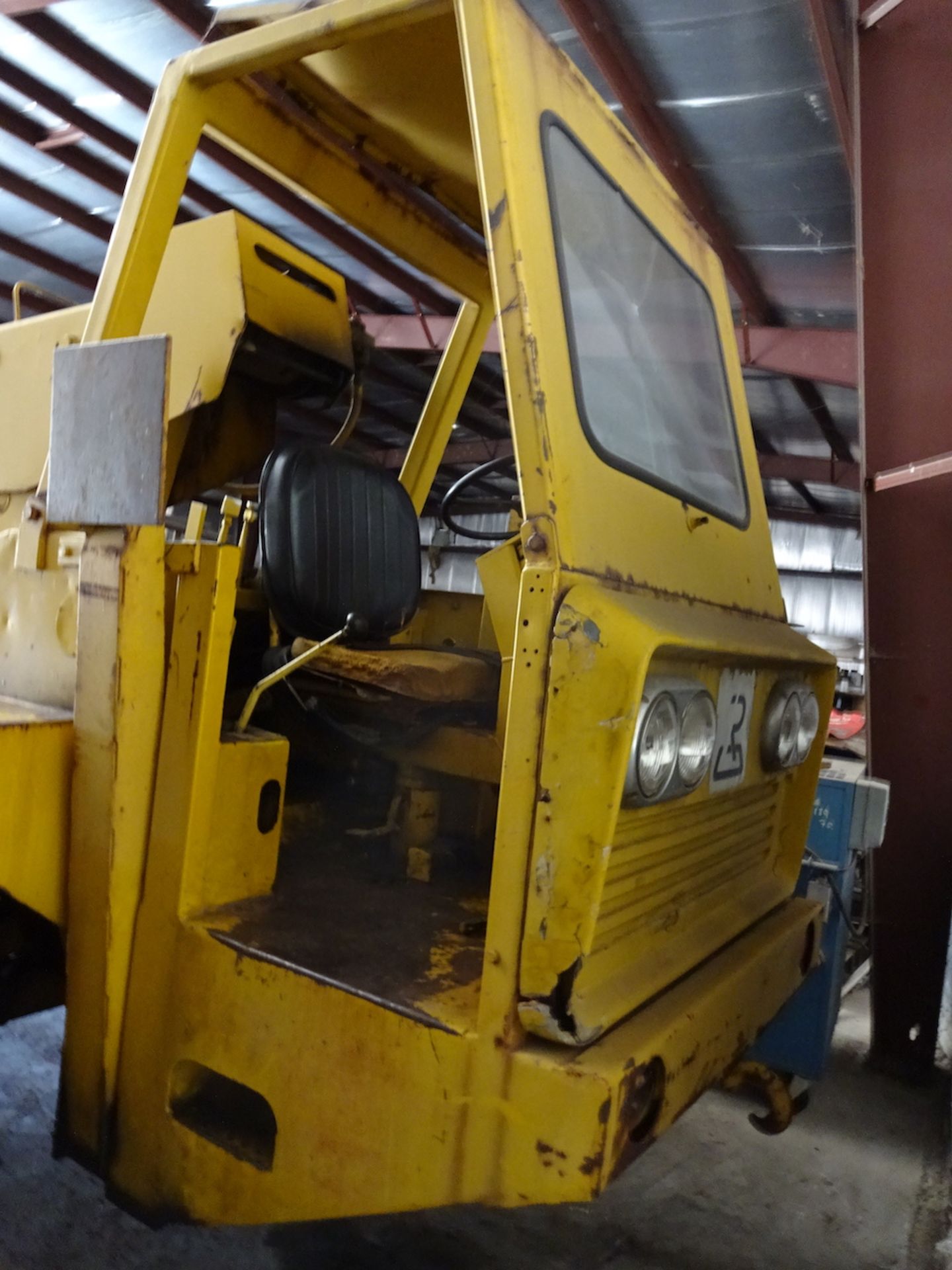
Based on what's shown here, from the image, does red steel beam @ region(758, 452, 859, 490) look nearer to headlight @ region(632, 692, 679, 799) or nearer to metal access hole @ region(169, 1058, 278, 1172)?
headlight @ region(632, 692, 679, 799)

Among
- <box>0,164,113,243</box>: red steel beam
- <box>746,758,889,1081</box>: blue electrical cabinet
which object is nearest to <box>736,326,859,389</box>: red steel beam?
<box>746,758,889,1081</box>: blue electrical cabinet

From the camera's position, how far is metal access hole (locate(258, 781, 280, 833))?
155cm

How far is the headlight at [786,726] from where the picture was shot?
1.65m

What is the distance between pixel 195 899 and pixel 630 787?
2.41 ft

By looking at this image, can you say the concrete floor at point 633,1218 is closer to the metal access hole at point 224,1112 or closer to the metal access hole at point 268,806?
the metal access hole at point 224,1112

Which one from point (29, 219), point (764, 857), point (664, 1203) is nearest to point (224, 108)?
point (764, 857)

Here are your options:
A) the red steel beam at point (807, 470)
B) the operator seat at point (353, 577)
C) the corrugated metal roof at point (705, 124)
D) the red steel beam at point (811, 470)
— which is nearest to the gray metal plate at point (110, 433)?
the operator seat at point (353, 577)

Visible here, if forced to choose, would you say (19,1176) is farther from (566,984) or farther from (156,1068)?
(566,984)

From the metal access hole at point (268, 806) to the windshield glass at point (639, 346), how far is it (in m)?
0.78

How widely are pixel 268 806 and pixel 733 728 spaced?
2.58 feet

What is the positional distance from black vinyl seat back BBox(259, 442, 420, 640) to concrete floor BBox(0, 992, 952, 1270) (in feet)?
4.24

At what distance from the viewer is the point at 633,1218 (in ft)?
7.50

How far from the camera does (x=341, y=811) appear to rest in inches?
82.7

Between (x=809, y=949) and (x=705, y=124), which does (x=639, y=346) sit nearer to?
(x=809, y=949)
